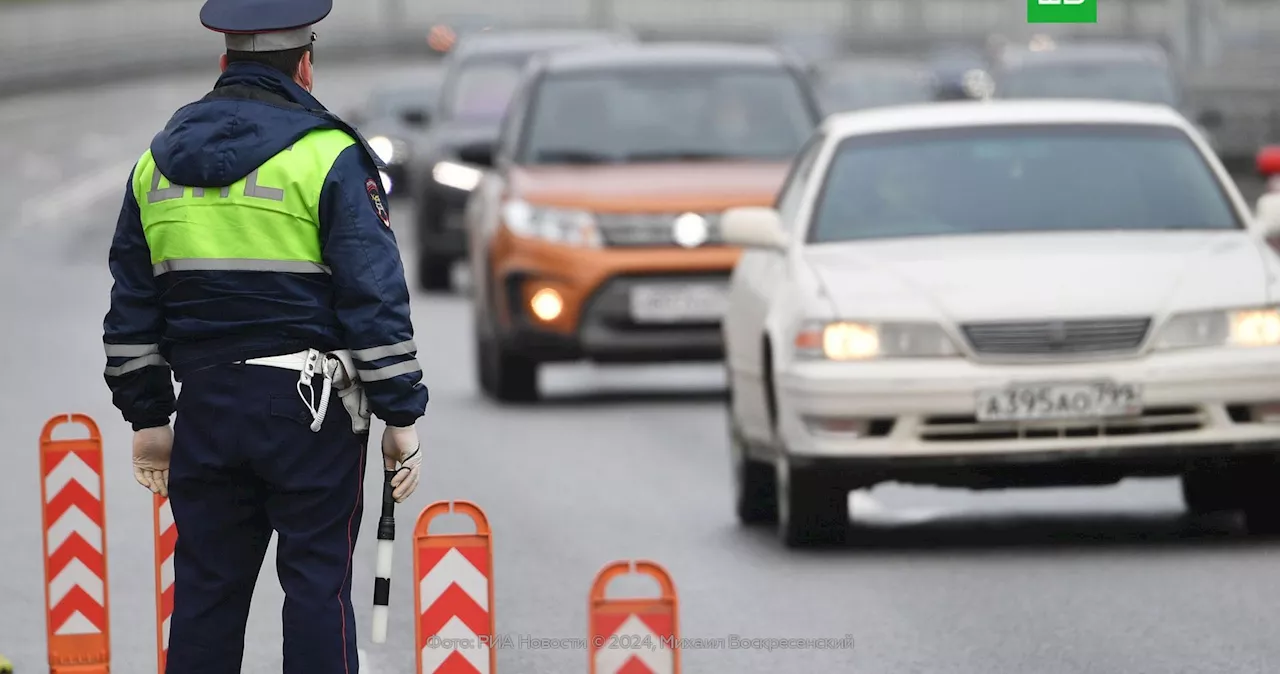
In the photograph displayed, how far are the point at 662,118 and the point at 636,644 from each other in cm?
1277

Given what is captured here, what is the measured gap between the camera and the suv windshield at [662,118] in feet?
58.3

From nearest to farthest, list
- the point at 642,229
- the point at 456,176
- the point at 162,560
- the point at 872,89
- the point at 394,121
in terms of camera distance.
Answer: the point at 162,560 < the point at 642,229 < the point at 456,176 < the point at 394,121 < the point at 872,89

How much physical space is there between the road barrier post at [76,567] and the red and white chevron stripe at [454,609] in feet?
6.48

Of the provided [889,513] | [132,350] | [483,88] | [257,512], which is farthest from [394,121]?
[257,512]

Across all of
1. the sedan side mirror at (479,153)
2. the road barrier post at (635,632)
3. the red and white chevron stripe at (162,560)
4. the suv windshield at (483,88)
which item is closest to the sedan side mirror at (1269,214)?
the red and white chevron stripe at (162,560)

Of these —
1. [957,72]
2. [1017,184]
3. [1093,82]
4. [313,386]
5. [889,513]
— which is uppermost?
[313,386]

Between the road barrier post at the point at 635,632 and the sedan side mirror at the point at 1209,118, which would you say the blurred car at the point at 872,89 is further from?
the road barrier post at the point at 635,632

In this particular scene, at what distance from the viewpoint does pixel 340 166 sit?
626 centimetres

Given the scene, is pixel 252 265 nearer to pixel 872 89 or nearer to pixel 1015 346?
pixel 1015 346

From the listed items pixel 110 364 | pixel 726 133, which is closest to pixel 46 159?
pixel 726 133

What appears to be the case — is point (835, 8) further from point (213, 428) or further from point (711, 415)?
point (213, 428)

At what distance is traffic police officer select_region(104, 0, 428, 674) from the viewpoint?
20.5ft

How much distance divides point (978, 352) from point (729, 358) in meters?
1.90

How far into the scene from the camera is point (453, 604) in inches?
247
